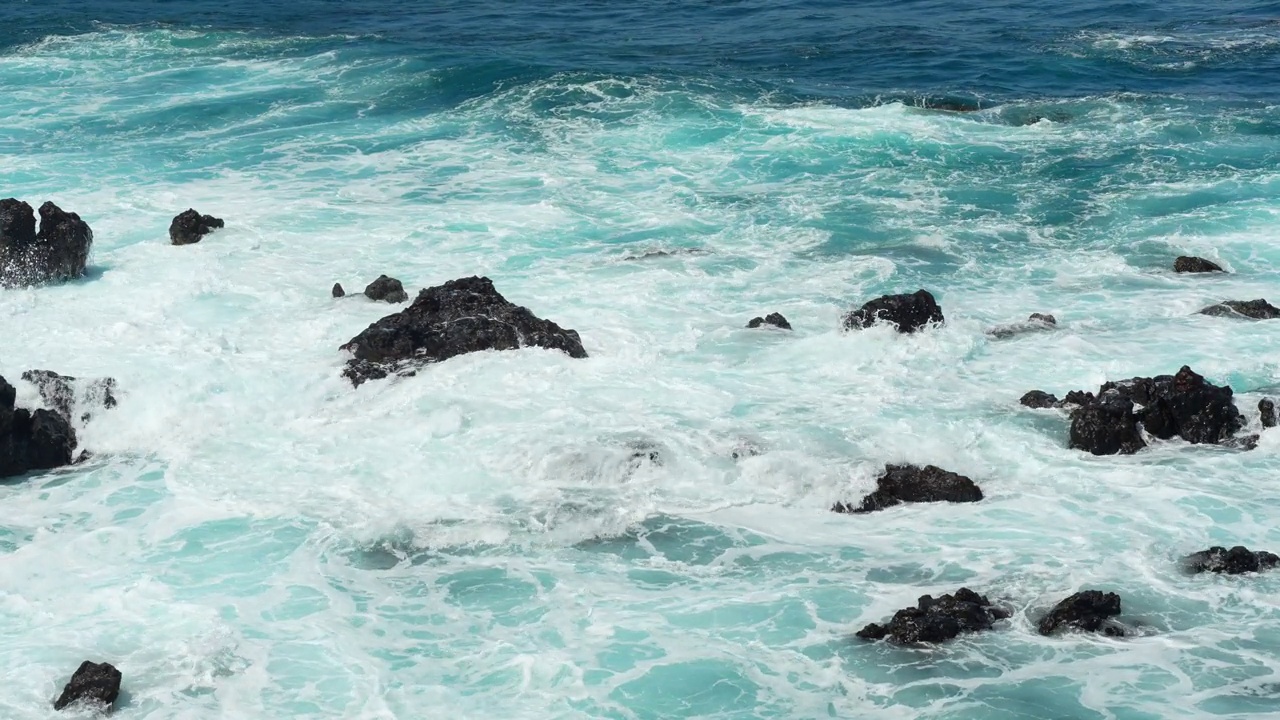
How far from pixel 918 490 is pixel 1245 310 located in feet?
28.7

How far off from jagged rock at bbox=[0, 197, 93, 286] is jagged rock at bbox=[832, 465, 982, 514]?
48.9ft

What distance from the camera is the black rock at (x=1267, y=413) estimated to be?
59.2ft

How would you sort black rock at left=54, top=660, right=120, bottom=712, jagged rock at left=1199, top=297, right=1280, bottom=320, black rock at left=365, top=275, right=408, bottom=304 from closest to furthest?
black rock at left=54, top=660, right=120, bottom=712, jagged rock at left=1199, top=297, right=1280, bottom=320, black rock at left=365, top=275, right=408, bottom=304

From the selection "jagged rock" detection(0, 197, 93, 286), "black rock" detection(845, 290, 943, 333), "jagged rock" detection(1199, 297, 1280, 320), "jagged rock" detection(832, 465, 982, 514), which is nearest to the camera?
"jagged rock" detection(832, 465, 982, 514)

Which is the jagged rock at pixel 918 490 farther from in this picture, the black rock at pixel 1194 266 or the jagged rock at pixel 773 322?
the black rock at pixel 1194 266

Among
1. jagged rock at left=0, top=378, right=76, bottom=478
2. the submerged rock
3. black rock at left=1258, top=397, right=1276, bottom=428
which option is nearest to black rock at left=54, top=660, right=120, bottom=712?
jagged rock at left=0, top=378, right=76, bottom=478

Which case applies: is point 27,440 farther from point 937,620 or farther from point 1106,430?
point 1106,430

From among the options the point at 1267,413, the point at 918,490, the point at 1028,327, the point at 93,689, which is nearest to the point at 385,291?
the point at 918,490

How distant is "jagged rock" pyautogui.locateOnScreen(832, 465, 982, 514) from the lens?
1664 cm

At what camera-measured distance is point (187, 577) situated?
1514 cm

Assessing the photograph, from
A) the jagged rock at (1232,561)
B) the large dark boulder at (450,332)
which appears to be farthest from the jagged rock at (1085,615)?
the large dark boulder at (450,332)

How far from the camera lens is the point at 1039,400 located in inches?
742

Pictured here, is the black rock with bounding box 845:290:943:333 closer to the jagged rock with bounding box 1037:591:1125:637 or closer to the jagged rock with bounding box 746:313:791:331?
the jagged rock with bounding box 746:313:791:331

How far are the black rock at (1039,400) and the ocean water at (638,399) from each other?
41 centimetres
